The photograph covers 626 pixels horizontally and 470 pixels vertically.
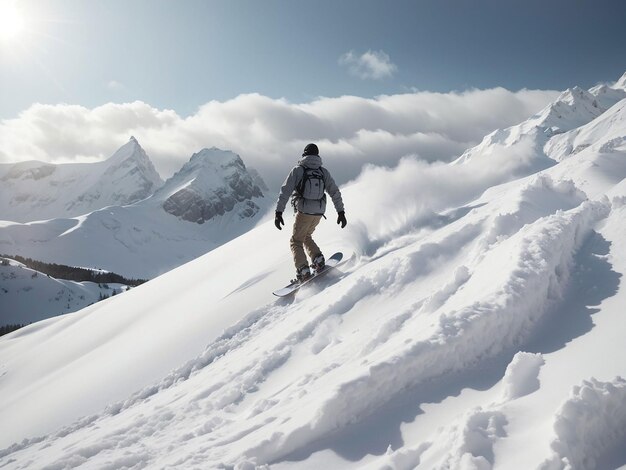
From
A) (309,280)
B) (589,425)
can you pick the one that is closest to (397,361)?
(589,425)

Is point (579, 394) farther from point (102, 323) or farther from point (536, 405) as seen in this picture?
point (102, 323)

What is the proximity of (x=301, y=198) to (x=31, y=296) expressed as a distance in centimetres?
11711

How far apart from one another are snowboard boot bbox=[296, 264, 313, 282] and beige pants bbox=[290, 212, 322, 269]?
0.27 ft

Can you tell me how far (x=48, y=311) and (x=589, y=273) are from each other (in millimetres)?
118853

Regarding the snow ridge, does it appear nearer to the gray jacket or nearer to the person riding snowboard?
the person riding snowboard

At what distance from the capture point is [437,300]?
4957 millimetres

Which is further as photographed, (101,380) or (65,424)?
(101,380)

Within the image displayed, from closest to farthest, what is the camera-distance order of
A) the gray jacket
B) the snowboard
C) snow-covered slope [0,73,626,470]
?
1. snow-covered slope [0,73,626,470]
2. the snowboard
3. the gray jacket

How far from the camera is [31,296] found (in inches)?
3920

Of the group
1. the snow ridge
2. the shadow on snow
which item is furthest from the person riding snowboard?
the snow ridge

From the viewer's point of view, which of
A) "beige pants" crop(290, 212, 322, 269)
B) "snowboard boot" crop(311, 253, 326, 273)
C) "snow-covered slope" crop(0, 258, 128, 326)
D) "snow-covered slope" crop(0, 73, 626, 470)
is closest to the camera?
"snow-covered slope" crop(0, 73, 626, 470)

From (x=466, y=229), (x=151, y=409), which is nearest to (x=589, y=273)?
(x=466, y=229)

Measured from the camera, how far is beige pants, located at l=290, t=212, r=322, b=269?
8531mm

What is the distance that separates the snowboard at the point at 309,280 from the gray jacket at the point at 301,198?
3.59ft
